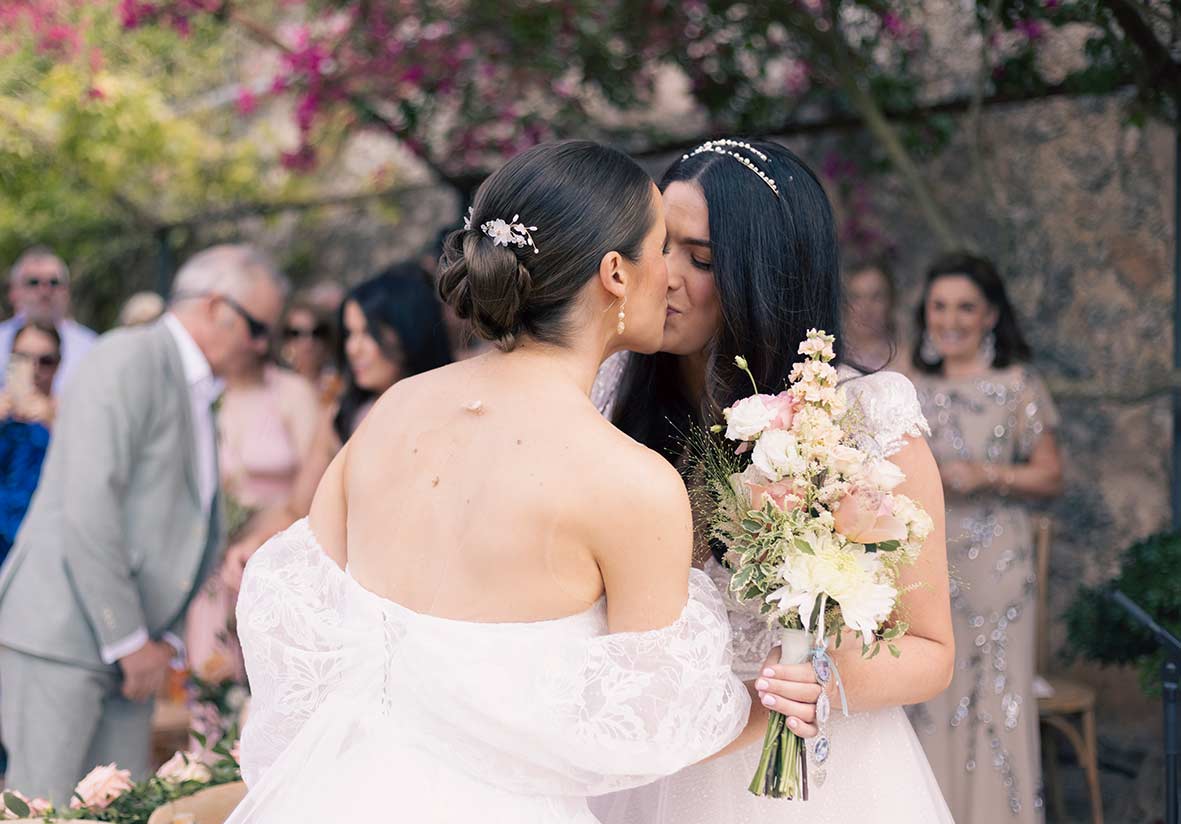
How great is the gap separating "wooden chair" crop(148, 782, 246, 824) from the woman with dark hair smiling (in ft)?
2.81

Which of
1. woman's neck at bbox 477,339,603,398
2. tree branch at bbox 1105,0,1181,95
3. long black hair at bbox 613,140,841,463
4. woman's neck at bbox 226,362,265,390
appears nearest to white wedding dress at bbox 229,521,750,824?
woman's neck at bbox 477,339,603,398

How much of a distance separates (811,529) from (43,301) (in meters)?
6.06

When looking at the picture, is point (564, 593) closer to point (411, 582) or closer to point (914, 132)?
point (411, 582)

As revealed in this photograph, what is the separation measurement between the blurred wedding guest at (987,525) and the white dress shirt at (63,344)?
436 cm

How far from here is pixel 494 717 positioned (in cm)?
196

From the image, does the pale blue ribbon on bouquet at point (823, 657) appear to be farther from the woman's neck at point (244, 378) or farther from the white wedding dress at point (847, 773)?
the woman's neck at point (244, 378)

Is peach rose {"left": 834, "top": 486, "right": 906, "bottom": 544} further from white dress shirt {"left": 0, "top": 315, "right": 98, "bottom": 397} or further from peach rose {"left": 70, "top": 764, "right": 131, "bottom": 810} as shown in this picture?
white dress shirt {"left": 0, "top": 315, "right": 98, "bottom": 397}

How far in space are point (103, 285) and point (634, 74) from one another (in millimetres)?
4577

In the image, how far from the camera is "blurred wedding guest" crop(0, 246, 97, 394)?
23.5 ft

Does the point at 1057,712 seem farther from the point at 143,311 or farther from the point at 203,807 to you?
the point at 143,311


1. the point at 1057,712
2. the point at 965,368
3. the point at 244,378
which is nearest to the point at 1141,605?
the point at 1057,712

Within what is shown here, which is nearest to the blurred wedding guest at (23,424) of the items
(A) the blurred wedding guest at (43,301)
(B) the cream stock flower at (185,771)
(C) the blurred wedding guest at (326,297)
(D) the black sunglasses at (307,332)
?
(A) the blurred wedding guest at (43,301)

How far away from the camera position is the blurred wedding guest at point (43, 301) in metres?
7.17

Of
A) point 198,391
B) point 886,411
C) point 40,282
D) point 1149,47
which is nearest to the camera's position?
point 886,411
